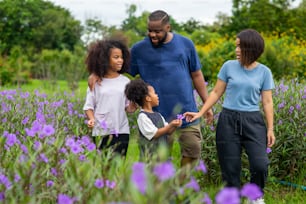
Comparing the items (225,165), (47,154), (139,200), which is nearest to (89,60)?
(225,165)

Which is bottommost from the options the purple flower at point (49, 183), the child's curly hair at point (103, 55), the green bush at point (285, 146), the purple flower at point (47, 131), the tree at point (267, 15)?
the green bush at point (285, 146)

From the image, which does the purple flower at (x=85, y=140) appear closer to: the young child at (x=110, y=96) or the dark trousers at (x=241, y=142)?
the young child at (x=110, y=96)

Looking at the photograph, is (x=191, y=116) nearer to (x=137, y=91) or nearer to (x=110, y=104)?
(x=137, y=91)

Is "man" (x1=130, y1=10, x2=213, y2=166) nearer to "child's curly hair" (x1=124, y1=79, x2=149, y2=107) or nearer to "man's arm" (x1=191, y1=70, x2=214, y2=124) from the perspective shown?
"man's arm" (x1=191, y1=70, x2=214, y2=124)

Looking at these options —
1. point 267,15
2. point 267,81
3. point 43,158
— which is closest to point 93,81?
point 267,81

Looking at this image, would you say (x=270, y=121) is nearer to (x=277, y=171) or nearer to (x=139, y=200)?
(x=277, y=171)

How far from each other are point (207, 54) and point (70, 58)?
21.4 metres

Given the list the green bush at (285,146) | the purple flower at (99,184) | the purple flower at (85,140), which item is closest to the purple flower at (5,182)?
the purple flower at (99,184)

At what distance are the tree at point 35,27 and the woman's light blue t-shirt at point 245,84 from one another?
4427 cm

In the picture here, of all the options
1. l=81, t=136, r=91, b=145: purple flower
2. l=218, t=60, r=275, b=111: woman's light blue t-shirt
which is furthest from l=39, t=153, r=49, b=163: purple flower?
l=218, t=60, r=275, b=111: woman's light blue t-shirt

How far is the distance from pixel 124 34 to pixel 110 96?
674 mm

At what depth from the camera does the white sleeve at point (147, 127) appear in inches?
146

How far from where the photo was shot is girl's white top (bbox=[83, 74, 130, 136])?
4016 millimetres

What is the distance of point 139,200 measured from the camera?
1.76 meters
